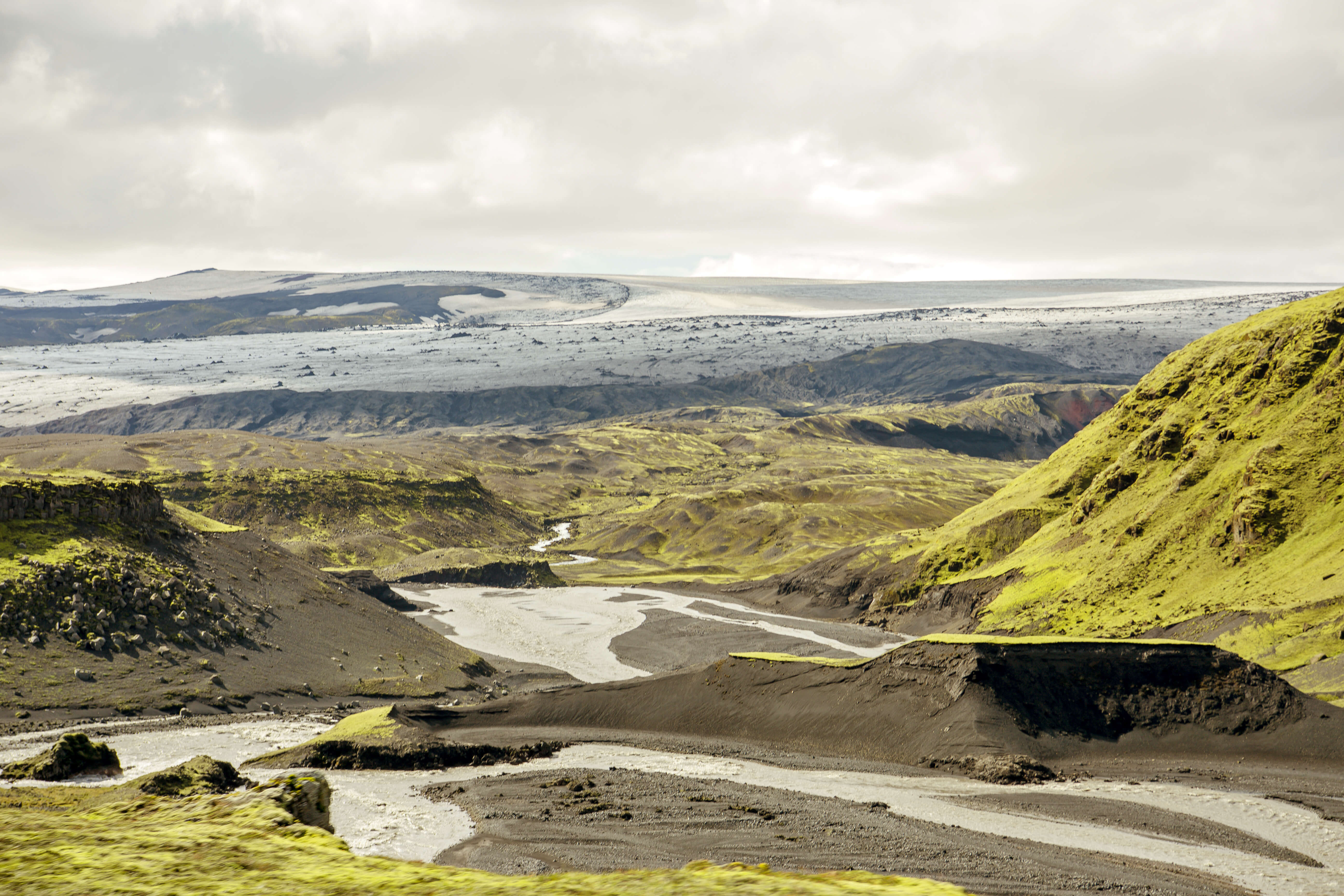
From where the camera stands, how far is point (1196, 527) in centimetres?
7712

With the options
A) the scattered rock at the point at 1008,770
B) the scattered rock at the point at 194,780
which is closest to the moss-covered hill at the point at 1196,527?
the scattered rock at the point at 1008,770

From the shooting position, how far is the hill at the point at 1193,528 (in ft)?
210

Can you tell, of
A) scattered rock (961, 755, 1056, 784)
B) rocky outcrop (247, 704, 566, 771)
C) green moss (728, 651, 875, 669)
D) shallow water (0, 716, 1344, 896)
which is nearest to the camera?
shallow water (0, 716, 1344, 896)

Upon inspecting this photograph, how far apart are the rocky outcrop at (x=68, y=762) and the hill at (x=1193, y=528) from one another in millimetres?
62164

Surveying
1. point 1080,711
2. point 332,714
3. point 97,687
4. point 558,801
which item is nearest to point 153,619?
point 97,687

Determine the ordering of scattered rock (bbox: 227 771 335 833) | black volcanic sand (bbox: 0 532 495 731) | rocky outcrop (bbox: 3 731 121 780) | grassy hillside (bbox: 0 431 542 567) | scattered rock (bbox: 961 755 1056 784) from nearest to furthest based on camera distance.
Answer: scattered rock (bbox: 227 771 335 833), rocky outcrop (bbox: 3 731 121 780), scattered rock (bbox: 961 755 1056 784), black volcanic sand (bbox: 0 532 495 731), grassy hillside (bbox: 0 431 542 567)

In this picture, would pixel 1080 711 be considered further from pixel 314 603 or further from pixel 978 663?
pixel 314 603

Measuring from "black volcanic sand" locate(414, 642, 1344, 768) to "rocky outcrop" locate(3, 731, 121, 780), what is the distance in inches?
672

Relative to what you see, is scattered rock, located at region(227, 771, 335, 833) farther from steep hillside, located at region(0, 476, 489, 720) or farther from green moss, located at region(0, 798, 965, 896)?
steep hillside, located at region(0, 476, 489, 720)

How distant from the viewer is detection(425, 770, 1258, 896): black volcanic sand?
30.4 metres

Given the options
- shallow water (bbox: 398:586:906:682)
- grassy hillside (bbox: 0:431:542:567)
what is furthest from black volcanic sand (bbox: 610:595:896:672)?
grassy hillside (bbox: 0:431:542:567)

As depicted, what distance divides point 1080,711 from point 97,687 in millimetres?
56367

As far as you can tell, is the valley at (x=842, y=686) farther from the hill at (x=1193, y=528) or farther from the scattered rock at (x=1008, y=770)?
the hill at (x=1193, y=528)

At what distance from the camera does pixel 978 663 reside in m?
50.9
